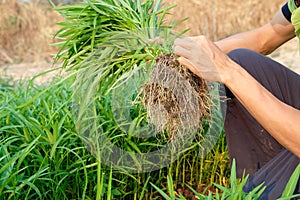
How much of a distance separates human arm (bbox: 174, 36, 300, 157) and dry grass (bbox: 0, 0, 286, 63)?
4.83 m

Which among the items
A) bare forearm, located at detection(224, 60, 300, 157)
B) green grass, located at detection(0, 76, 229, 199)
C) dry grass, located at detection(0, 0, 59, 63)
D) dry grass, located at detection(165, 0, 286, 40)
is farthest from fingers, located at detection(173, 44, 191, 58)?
dry grass, located at detection(0, 0, 59, 63)

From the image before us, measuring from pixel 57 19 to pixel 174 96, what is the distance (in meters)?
5.06

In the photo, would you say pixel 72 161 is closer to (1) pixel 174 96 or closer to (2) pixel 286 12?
(1) pixel 174 96

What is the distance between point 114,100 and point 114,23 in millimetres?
311

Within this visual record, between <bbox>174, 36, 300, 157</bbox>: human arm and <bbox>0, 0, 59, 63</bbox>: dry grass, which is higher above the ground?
<bbox>174, 36, 300, 157</bbox>: human arm

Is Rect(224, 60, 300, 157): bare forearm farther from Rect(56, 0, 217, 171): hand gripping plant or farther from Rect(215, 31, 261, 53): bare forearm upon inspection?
Rect(215, 31, 261, 53): bare forearm

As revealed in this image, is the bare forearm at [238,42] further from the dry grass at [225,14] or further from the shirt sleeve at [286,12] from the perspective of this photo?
the dry grass at [225,14]

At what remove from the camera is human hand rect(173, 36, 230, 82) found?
51.9 inches

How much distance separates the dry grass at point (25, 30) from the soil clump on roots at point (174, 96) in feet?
16.3

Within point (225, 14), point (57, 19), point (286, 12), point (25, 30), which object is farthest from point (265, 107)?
point (25, 30)

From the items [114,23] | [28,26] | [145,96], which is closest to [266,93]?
[145,96]

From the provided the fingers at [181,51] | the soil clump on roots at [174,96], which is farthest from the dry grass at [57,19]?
the fingers at [181,51]

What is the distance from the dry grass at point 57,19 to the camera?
6.26 meters

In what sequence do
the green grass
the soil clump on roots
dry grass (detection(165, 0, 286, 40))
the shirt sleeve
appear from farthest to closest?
dry grass (detection(165, 0, 286, 40)) < the shirt sleeve < the green grass < the soil clump on roots
